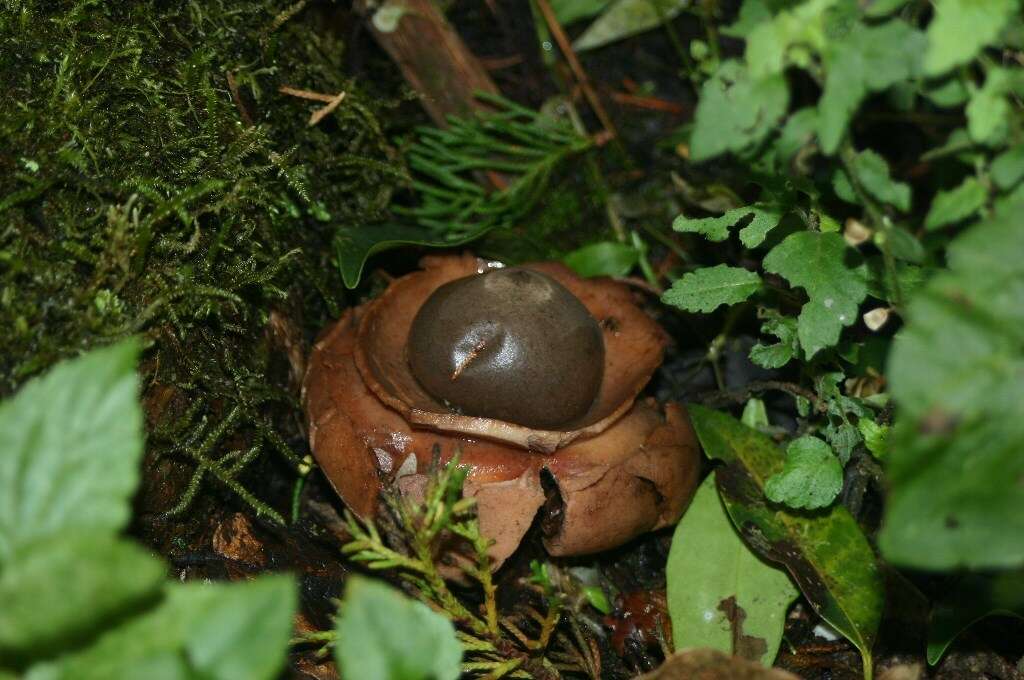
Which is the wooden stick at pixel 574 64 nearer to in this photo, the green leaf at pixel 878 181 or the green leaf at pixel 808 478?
the green leaf at pixel 808 478

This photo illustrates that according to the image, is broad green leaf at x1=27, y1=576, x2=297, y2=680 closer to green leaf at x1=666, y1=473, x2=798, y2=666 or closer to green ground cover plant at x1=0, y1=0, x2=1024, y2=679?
green ground cover plant at x1=0, y1=0, x2=1024, y2=679

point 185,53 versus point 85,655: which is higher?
point 185,53

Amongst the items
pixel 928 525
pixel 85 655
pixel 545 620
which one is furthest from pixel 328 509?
pixel 928 525

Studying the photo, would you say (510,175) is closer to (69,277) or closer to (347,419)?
(347,419)

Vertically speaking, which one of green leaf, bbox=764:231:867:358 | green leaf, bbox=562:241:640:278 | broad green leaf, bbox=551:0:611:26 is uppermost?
broad green leaf, bbox=551:0:611:26

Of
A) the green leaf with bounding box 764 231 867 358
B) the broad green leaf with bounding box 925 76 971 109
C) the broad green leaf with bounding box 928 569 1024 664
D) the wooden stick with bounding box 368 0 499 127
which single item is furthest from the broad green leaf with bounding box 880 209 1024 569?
the wooden stick with bounding box 368 0 499 127

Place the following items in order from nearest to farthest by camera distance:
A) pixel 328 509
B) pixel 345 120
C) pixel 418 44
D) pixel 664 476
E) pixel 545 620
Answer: pixel 545 620
pixel 664 476
pixel 328 509
pixel 345 120
pixel 418 44

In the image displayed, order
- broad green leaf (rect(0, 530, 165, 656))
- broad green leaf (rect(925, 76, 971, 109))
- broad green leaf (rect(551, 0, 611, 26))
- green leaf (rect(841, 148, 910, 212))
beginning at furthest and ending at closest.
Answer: broad green leaf (rect(551, 0, 611, 26)) < green leaf (rect(841, 148, 910, 212)) < broad green leaf (rect(925, 76, 971, 109)) < broad green leaf (rect(0, 530, 165, 656))
